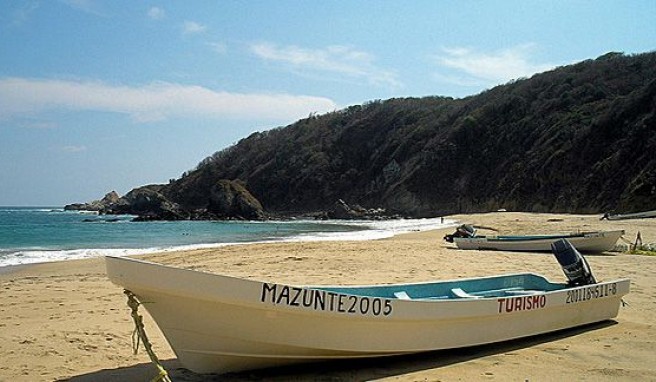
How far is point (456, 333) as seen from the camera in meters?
6.23

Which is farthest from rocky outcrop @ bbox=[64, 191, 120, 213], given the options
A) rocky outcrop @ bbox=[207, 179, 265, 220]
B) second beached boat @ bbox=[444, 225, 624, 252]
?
second beached boat @ bbox=[444, 225, 624, 252]

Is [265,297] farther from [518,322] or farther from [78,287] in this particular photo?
[78,287]

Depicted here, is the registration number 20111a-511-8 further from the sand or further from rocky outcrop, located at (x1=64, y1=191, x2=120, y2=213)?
rocky outcrop, located at (x1=64, y1=191, x2=120, y2=213)

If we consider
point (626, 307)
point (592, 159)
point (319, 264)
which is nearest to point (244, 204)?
point (592, 159)

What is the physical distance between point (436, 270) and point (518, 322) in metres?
6.15

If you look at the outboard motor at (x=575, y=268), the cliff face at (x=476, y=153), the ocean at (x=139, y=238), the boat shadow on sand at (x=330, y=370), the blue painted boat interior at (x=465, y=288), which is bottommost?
the ocean at (x=139, y=238)

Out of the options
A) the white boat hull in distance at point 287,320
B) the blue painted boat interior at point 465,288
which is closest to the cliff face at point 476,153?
the blue painted boat interior at point 465,288

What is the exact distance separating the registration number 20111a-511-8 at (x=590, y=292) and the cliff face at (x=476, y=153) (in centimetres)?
3139

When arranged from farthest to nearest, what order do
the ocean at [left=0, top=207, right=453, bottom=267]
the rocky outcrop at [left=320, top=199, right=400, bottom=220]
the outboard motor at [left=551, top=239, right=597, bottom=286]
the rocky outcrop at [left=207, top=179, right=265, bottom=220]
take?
1. the rocky outcrop at [left=207, top=179, right=265, bottom=220]
2. the rocky outcrop at [left=320, top=199, right=400, bottom=220]
3. the ocean at [left=0, top=207, right=453, bottom=267]
4. the outboard motor at [left=551, top=239, right=597, bottom=286]

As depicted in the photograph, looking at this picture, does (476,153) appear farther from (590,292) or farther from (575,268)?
(590,292)

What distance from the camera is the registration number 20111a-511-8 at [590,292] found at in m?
7.23

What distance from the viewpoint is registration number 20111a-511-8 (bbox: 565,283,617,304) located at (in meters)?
7.23

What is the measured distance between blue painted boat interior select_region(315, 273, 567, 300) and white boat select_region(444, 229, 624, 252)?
7.42 meters

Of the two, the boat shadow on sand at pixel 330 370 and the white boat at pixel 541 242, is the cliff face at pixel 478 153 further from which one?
the boat shadow on sand at pixel 330 370
